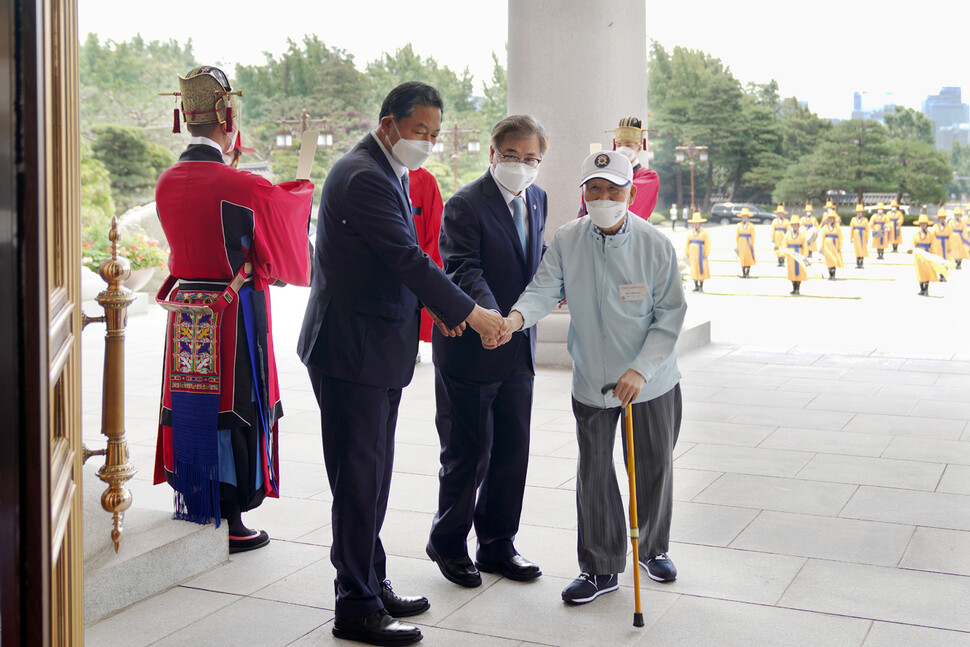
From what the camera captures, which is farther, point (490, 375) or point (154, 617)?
point (490, 375)

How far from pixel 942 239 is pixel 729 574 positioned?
2442 centimetres

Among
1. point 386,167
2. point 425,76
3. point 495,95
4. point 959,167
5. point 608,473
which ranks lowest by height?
point 608,473

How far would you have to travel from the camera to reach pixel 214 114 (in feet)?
13.1

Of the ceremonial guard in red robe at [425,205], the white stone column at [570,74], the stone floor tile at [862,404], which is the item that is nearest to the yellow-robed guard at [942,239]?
the white stone column at [570,74]

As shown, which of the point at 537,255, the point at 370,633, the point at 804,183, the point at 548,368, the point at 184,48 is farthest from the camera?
the point at 804,183

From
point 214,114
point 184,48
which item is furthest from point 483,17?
point 214,114

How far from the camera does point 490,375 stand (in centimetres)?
376

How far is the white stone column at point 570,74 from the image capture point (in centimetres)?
891

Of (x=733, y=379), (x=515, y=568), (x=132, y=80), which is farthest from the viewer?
(x=132, y=80)

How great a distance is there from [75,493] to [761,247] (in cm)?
3497

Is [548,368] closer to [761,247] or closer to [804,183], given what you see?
[761,247]

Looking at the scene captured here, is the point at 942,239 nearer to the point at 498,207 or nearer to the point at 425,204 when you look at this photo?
the point at 425,204

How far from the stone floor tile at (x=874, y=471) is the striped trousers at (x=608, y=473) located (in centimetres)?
194

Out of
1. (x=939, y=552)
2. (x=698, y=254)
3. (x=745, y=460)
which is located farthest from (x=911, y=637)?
(x=698, y=254)
